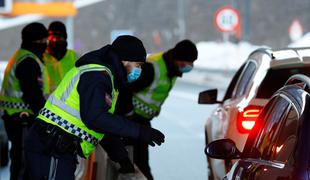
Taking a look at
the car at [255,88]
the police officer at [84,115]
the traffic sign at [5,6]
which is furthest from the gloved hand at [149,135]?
the traffic sign at [5,6]

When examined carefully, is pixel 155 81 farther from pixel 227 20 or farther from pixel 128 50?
pixel 227 20

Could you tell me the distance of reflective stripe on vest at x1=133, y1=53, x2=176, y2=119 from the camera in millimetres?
9336

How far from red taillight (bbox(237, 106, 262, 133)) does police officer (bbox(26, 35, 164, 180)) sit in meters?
1.70

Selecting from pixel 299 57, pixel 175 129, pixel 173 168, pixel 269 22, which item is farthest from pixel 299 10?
pixel 299 57

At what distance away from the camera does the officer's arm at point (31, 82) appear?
8414mm

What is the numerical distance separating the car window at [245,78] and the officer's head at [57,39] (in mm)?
1803

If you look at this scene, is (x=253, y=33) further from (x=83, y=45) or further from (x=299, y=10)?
(x=83, y=45)

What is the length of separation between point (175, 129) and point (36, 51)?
31.8 ft

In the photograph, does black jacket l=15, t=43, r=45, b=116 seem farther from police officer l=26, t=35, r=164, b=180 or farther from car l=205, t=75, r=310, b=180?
car l=205, t=75, r=310, b=180

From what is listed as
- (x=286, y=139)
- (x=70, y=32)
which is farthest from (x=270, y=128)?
(x=70, y=32)

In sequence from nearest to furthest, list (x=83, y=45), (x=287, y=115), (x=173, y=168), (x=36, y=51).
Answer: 1. (x=287, y=115)
2. (x=36, y=51)
3. (x=173, y=168)
4. (x=83, y=45)

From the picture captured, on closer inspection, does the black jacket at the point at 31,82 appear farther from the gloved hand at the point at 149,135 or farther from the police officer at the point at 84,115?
the gloved hand at the point at 149,135

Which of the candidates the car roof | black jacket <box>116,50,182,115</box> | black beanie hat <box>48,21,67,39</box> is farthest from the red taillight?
black beanie hat <box>48,21,67,39</box>

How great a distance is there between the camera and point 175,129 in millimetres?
18172
